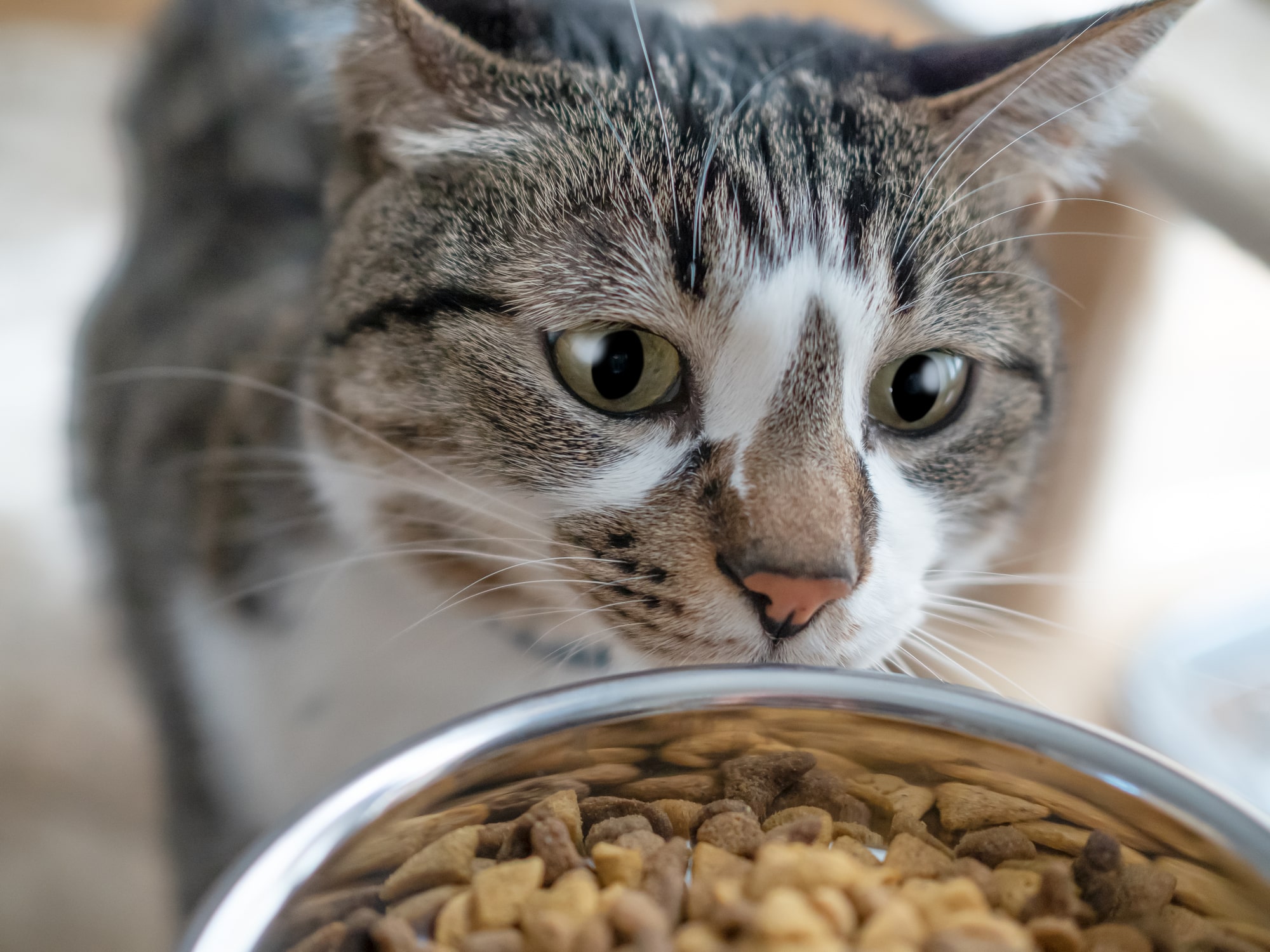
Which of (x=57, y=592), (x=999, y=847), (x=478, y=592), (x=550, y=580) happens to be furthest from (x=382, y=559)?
(x=57, y=592)

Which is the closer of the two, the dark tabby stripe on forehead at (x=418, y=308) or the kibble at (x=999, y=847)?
the kibble at (x=999, y=847)

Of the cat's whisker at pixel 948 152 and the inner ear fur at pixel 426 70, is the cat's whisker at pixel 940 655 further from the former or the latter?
the inner ear fur at pixel 426 70

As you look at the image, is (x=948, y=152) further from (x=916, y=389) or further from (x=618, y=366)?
(x=618, y=366)

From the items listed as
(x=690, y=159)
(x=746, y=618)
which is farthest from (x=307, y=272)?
(x=746, y=618)

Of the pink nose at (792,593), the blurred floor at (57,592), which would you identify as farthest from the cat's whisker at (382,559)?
the blurred floor at (57,592)

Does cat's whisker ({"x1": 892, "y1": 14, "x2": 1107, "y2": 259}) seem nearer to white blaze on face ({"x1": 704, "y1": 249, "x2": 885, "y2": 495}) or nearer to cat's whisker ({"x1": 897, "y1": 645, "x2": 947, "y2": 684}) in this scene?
white blaze on face ({"x1": 704, "y1": 249, "x2": 885, "y2": 495})

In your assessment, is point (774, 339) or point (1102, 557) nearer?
point (774, 339)
